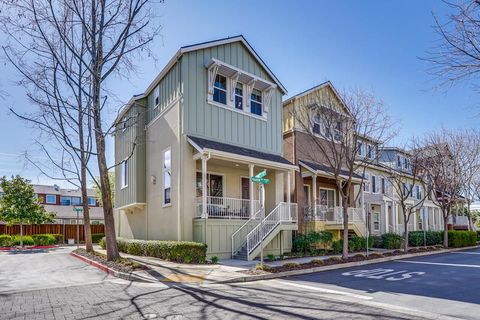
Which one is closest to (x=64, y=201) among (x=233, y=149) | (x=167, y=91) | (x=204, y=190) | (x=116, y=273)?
(x=167, y=91)

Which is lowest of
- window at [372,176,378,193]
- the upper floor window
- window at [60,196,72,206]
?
window at [60,196,72,206]

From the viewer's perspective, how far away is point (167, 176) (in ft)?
59.1

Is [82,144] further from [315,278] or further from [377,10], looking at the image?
[377,10]

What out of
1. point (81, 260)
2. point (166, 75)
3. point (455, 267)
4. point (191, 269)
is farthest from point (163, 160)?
point (455, 267)

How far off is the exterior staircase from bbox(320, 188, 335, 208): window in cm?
727

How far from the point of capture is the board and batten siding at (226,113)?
17031mm

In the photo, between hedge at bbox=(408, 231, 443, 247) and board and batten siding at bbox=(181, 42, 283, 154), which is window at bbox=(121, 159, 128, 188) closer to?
board and batten siding at bbox=(181, 42, 283, 154)

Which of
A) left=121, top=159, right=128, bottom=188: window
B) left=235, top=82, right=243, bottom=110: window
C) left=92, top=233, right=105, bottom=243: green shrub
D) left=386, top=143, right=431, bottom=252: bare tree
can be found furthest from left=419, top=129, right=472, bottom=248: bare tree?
left=92, top=233, right=105, bottom=243: green shrub

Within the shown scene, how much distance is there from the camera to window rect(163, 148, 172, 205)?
57.8 ft

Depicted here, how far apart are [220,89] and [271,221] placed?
674 centimetres

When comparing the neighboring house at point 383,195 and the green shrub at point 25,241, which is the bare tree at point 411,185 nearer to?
the neighboring house at point 383,195

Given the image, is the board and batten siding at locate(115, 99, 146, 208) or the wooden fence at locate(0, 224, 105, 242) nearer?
the board and batten siding at locate(115, 99, 146, 208)

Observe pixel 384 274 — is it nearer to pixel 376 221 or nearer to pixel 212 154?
pixel 212 154

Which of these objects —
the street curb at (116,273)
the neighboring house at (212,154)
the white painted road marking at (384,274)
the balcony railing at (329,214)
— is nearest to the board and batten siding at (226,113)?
the neighboring house at (212,154)
